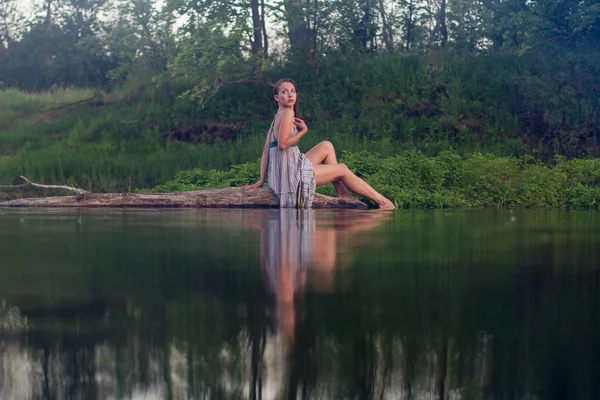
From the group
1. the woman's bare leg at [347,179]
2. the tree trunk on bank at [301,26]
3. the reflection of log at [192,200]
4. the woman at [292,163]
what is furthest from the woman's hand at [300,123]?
the tree trunk on bank at [301,26]

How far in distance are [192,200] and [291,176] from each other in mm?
2211

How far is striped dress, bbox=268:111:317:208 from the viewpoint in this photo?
44.0 ft

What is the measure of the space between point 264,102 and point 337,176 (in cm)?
1539

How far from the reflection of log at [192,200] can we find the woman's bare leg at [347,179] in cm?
45

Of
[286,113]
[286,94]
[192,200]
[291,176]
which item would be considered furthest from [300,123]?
[192,200]

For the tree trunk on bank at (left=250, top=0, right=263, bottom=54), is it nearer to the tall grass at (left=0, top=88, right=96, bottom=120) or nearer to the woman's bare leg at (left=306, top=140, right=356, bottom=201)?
the tall grass at (left=0, top=88, right=96, bottom=120)

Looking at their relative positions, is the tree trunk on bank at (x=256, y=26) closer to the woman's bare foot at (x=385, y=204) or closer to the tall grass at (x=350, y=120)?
the tall grass at (x=350, y=120)

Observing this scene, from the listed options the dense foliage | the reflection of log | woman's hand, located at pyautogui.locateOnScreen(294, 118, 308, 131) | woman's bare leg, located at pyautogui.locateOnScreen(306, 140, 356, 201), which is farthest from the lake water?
the dense foliage

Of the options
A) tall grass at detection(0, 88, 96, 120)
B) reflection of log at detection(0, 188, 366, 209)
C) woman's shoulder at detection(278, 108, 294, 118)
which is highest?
tall grass at detection(0, 88, 96, 120)

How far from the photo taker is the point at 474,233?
9414 mm

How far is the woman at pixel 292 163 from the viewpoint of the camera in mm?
13000

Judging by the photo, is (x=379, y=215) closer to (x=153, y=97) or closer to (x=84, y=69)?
(x=153, y=97)

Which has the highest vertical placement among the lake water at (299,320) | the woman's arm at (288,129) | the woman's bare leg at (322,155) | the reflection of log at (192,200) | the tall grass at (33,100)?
the tall grass at (33,100)

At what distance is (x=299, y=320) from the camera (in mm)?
4016
